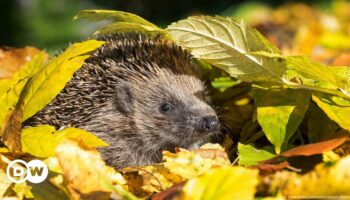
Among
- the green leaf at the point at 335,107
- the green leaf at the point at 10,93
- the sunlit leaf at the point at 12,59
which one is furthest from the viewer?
the sunlit leaf at the point at 12,59

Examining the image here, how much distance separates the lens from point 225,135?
2.25m

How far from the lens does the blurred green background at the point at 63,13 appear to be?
7.34 meters

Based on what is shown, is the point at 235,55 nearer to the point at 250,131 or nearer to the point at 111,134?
the point at 250,131

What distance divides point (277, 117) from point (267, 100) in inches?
2.8

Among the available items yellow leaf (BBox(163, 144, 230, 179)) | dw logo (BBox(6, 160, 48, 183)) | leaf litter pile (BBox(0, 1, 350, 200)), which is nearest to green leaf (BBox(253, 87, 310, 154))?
leaf litter pile (BBox(0, 1, 350, 200))

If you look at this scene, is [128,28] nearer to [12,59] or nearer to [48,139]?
[48,139]

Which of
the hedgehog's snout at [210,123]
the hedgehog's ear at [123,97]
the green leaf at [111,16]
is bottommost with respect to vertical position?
the hedgehog's snout at [210,123]

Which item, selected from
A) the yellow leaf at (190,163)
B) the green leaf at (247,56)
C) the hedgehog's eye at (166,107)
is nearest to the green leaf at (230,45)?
the green leaf at (247,56)

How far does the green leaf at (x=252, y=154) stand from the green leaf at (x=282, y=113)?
0.03 metres

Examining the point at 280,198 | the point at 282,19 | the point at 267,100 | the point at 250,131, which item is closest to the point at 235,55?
the point at 267,100

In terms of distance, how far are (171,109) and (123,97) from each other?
0.60 ft

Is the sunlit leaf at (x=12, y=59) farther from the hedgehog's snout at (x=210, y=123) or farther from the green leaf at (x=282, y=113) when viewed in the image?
the green leaf at (x=282, y=113)

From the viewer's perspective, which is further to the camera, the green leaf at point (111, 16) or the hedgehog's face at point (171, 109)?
the hedgehog's face at point (171, 109)

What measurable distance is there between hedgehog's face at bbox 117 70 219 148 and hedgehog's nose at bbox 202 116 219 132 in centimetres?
2
